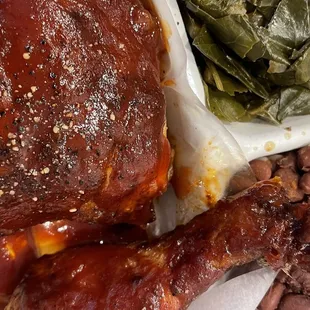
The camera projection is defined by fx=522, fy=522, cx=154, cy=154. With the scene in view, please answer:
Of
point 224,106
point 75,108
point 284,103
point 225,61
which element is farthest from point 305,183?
point 75,108

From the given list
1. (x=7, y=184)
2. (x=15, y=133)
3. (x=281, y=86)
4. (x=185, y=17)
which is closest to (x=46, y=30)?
(x=15, y=133)

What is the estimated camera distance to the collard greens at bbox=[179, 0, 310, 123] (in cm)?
176

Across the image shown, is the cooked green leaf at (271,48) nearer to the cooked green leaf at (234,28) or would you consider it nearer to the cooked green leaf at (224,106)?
the cooked green leaf at (234,28)

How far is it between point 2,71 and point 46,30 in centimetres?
15

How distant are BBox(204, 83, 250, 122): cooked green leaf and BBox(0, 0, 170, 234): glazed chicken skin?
0.39 metres

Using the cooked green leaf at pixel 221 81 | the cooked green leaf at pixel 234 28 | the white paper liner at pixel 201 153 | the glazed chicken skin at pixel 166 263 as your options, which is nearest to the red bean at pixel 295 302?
the white paper liner at pixel 201 153

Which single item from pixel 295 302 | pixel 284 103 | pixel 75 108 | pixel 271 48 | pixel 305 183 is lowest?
pixel 295 302

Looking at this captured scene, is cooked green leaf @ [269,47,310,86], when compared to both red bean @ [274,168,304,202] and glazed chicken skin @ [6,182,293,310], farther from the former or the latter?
glazed chicken skin @ [6,182,293,310]

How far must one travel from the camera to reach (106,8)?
4.66ft

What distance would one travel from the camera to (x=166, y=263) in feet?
5.17

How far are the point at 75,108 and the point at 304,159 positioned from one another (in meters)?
0.93

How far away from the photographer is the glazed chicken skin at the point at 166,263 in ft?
4.96

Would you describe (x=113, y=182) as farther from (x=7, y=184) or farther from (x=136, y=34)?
(x=136, y=34)

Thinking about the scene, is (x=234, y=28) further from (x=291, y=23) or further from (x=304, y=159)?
(x=304, y=159)
